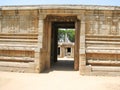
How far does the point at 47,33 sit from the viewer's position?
551 inches

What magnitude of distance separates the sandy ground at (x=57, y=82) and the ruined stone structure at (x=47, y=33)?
0.75m

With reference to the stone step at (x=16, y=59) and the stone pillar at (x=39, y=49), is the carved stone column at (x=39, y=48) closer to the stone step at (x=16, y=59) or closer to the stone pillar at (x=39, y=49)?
the stone pillar at (x=39, y=49)

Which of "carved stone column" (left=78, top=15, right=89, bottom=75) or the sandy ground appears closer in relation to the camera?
the sandy ground

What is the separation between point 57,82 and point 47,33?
436 centimetres

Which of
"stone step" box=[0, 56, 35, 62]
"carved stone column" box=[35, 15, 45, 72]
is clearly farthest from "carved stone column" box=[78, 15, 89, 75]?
"stone step" box=[0, 56, 35, 62]

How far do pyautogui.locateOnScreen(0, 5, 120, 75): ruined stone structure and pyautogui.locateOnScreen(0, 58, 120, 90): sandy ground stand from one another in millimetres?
750

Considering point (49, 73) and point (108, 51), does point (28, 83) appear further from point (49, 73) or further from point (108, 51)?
point (108, 51)

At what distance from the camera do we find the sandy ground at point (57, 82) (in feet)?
30.7

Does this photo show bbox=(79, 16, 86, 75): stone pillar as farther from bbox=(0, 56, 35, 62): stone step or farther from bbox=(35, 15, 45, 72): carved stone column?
bbox=(0, 56, 35, 62): stone step

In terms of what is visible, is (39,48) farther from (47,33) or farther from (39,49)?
(47,33)

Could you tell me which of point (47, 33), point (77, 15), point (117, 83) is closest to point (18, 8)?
point (47, 33)

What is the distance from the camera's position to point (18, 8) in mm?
13516

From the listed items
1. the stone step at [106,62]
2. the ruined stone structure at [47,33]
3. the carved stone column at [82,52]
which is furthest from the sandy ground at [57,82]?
the stone step at [106,62]

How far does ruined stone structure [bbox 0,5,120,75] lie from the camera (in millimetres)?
12609
